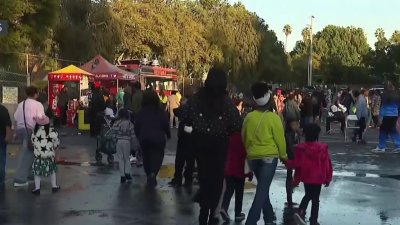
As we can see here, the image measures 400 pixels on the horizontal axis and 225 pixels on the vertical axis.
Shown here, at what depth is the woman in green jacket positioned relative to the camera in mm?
7516

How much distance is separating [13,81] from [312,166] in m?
15.2

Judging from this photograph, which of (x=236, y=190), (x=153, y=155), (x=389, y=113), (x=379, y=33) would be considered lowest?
(x=236, y=190)

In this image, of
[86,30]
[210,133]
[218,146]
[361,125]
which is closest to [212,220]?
[218,146]

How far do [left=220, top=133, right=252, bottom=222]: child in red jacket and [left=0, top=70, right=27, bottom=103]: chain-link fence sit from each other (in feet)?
45.1

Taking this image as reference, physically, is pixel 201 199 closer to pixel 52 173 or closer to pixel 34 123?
pixel 52 173

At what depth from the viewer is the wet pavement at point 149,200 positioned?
868 centimetres

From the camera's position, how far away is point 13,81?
69.9 feet

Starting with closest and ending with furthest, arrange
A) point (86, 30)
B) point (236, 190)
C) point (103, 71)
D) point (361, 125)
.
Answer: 1. point (236, 190)
2. point (361, 125)
3. point (103, 71)
4. point (86, 30)

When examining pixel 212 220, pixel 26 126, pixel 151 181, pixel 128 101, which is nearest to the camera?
pixel 212 220


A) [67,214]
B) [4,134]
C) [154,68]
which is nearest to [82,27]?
[154,68]

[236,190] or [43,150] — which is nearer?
[236,190]

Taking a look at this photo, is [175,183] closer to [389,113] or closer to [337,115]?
[389,113]

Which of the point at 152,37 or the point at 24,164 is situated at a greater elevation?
the point at 152,37

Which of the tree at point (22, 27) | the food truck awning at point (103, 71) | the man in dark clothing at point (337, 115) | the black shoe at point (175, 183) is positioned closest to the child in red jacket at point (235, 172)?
the black shoe at point (175, 183)
